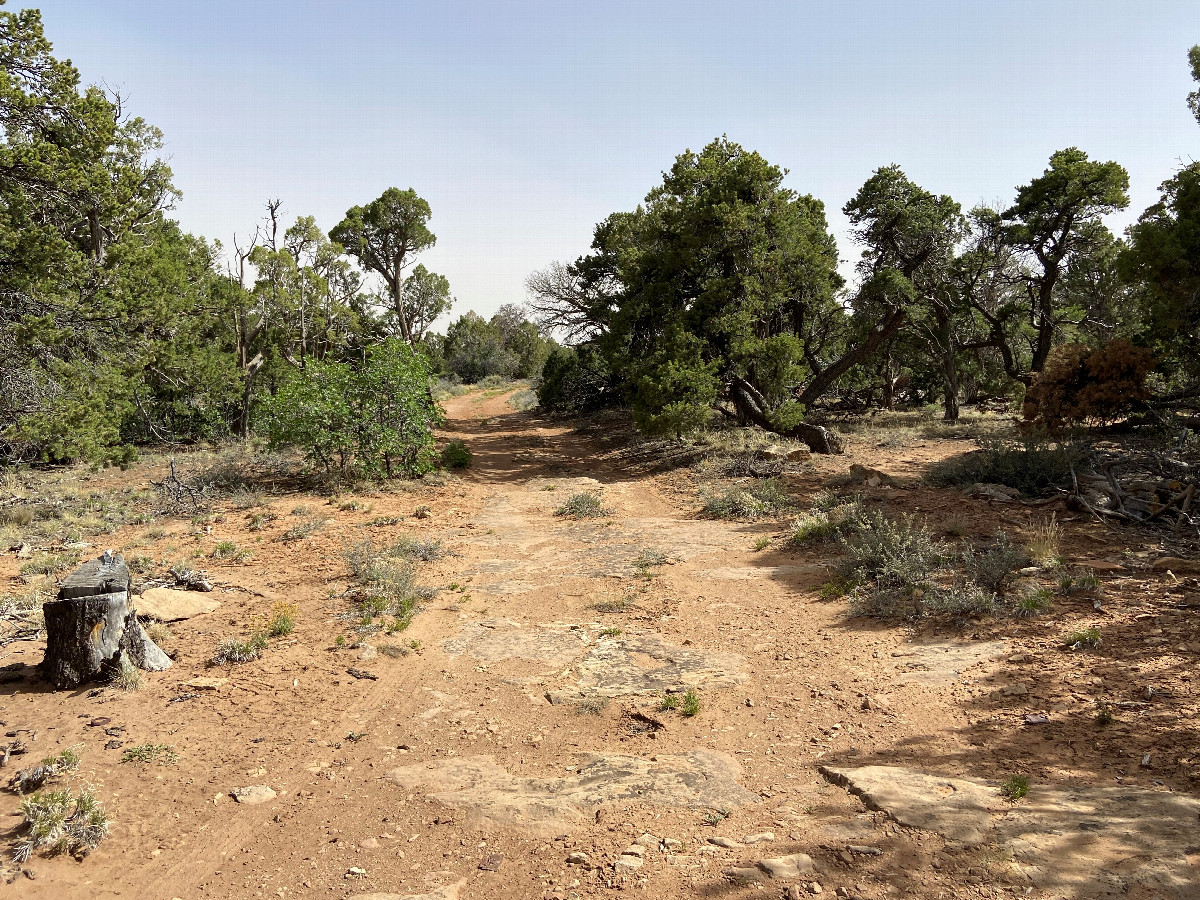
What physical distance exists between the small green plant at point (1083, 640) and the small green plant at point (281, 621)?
22.9 ft

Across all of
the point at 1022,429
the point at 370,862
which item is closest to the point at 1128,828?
the point at 370,862

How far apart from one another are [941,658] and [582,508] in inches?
285

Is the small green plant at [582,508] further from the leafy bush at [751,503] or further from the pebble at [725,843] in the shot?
the pebble at [725,843]

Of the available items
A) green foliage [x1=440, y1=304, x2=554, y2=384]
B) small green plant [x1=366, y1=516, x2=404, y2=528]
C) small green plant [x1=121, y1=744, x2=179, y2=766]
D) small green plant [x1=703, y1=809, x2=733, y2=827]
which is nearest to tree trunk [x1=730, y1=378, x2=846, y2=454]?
small green plant [x1=366, y1=516, x2=404, y2=528]

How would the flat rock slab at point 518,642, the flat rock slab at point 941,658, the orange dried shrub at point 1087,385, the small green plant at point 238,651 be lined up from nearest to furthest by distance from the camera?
the flat rock slab at point 941,658 < the small green plant at point 238,651 < the flat rock slab at point 518,642 < the orange dried shrub at point 1087,385

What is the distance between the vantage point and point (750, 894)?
3.15 metres

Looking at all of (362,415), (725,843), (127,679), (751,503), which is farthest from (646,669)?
(362,415)

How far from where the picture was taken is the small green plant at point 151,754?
14.9 ft

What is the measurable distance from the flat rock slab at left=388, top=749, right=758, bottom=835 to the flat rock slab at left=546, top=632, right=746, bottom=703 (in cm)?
100

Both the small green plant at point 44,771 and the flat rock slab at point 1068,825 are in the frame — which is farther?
the small green plant at point 44,771

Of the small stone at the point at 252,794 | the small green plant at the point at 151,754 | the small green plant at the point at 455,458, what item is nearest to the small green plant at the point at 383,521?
the small green plant at the point at 455,458

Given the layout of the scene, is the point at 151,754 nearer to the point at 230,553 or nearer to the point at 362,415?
the point at 230,553

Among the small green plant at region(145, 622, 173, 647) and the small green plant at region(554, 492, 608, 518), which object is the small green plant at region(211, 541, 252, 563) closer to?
the small green plant at region(145, 622, 173, 647)

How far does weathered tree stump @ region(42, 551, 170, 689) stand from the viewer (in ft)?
17.2
